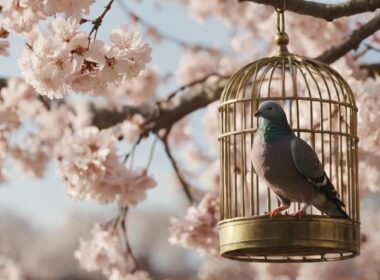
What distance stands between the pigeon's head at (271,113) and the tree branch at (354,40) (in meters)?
1.25

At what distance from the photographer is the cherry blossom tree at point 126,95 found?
166 inches

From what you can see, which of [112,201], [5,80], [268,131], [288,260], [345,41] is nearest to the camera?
[268,131]

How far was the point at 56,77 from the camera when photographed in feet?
13.9

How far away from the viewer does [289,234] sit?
13.4ft

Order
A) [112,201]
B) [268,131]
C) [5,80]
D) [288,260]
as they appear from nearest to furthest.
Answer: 1. [268,131]
2. [288,260]
3. [112,201]
4. [5,80]

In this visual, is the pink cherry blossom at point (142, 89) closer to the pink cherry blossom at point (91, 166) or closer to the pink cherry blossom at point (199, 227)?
the pink cherry blossom at point (199, 227)

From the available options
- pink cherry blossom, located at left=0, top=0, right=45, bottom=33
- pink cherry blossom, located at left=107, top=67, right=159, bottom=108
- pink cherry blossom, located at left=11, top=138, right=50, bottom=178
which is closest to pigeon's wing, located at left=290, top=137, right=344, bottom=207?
pink cherry blossom, located at left=0, top=0, right=45, bottom=33

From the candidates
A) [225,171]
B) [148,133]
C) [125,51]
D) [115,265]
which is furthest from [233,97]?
[115,265]

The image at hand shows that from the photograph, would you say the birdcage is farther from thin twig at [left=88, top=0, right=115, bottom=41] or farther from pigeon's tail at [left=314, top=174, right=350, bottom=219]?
thin twig at [left=88, top=0, right=115, bottom=41]

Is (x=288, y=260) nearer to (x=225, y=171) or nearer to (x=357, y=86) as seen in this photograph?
(x=225, y=171)

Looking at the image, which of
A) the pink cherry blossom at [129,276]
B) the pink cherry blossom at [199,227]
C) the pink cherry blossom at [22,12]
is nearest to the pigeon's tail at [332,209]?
the pink cherry blossom at [22,12]

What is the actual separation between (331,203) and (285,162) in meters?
0.29

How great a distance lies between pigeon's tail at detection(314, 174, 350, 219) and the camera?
4159mm

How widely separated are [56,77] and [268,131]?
Answer: 2.85 ft
